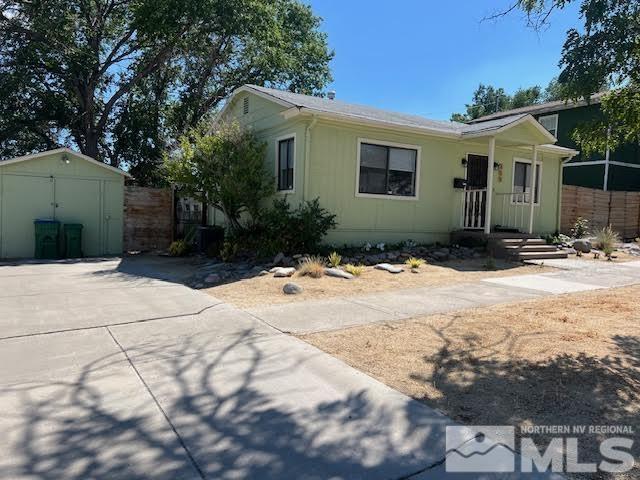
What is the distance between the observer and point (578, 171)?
2050 cm

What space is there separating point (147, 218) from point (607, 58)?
1261 cm

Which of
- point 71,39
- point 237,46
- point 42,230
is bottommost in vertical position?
point 42,230

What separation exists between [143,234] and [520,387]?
1270cm

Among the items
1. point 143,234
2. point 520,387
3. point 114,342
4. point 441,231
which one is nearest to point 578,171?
point 441,231

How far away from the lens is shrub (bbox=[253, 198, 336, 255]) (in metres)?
10.1

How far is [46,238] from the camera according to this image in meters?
11.9

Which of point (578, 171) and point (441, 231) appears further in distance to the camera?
point (578, 171)

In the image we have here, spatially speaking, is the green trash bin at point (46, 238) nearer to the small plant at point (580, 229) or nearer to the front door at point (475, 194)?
the front door at point (475, 194)

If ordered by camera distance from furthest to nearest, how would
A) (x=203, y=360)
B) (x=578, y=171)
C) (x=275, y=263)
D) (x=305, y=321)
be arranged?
(x=578, y=171) → (x=275, y=263) → (x=305, y=321) → (x=203, y=360)

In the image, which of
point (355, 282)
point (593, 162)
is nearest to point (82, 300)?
point (355, 282)

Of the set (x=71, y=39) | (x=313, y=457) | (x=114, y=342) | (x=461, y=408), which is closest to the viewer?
(x=313, y=457)

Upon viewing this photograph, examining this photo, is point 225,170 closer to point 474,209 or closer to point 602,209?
point 474,209

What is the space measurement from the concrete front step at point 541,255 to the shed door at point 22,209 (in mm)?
12282

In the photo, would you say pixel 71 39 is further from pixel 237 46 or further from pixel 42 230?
pixel 42 230
